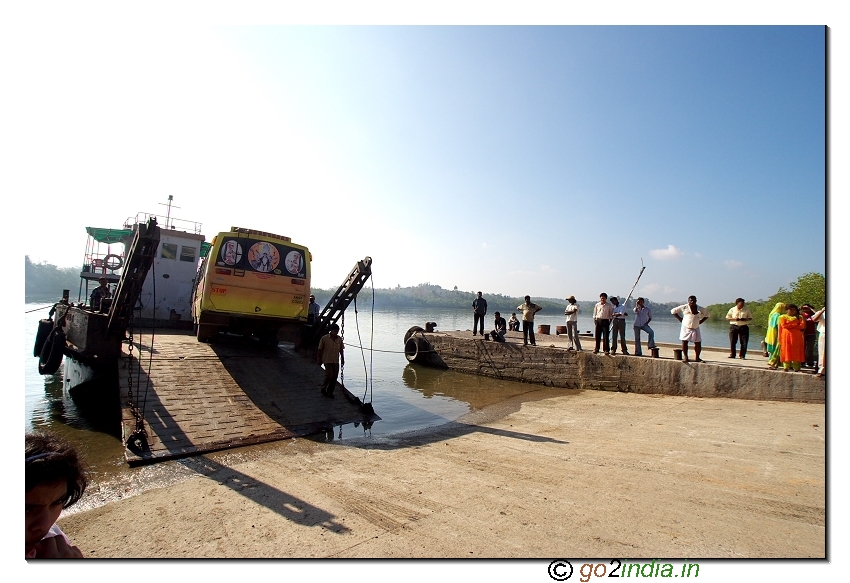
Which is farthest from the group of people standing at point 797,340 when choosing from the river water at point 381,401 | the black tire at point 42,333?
the black tire at point 42,333

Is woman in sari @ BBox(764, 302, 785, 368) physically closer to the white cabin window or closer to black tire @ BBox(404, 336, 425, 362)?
black tire @ BBox(404, 336, 425, 362)

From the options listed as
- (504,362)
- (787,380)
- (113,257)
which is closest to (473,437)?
(787,380)

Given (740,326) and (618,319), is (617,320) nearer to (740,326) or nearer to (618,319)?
(618,319)

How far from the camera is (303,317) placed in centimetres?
1013

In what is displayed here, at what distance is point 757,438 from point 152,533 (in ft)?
25.3

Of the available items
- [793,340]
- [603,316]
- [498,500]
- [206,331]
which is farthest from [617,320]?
[206,331]

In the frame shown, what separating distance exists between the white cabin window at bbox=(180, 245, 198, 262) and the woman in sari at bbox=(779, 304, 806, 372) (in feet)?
55.0

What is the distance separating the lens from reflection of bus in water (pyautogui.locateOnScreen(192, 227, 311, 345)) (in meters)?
9.34

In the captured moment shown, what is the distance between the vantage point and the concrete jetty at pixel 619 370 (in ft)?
30.4

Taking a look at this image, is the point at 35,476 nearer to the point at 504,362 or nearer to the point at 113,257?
the point at 504,362

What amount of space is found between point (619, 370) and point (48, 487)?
12471 mm

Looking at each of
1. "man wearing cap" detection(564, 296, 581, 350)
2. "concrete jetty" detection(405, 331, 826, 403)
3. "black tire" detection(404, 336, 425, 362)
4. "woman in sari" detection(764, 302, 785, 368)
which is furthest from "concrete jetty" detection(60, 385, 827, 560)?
"black tire" detection(404, 336, 425, 362)

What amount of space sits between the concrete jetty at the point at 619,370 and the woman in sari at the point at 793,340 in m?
0.34

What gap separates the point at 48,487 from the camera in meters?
1.91
